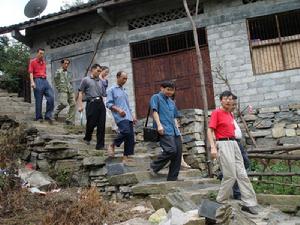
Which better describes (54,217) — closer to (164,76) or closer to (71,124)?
(71,124)

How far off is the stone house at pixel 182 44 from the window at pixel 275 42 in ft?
0.08

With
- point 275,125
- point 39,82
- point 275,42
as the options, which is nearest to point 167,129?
point 39,82

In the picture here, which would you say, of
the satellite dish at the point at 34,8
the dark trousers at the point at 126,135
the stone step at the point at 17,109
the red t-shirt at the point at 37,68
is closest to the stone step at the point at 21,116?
the stone step at the point at 17,109

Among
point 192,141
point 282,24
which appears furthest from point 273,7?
point 192,141

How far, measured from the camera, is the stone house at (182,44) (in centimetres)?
1017

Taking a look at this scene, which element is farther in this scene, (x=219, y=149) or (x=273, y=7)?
(x=273, y=7)

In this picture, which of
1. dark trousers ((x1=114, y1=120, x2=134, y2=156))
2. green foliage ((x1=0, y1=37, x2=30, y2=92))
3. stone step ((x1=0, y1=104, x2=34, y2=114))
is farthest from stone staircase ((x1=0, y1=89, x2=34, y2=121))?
dark trousers ((x1=114, y1=120, x2=134, y2=156))

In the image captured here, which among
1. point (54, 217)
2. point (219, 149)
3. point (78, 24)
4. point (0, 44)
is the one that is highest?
point (0, 44)

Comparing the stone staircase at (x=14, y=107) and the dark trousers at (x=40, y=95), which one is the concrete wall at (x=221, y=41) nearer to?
the stone staircase at (x=14, y=107)

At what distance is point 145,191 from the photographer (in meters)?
6.09

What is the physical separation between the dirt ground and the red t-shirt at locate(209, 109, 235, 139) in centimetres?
139

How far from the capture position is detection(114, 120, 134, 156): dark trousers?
6.83 meters

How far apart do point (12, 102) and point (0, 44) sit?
7.65 meters

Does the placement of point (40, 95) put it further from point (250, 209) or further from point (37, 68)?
point (250, 209)
